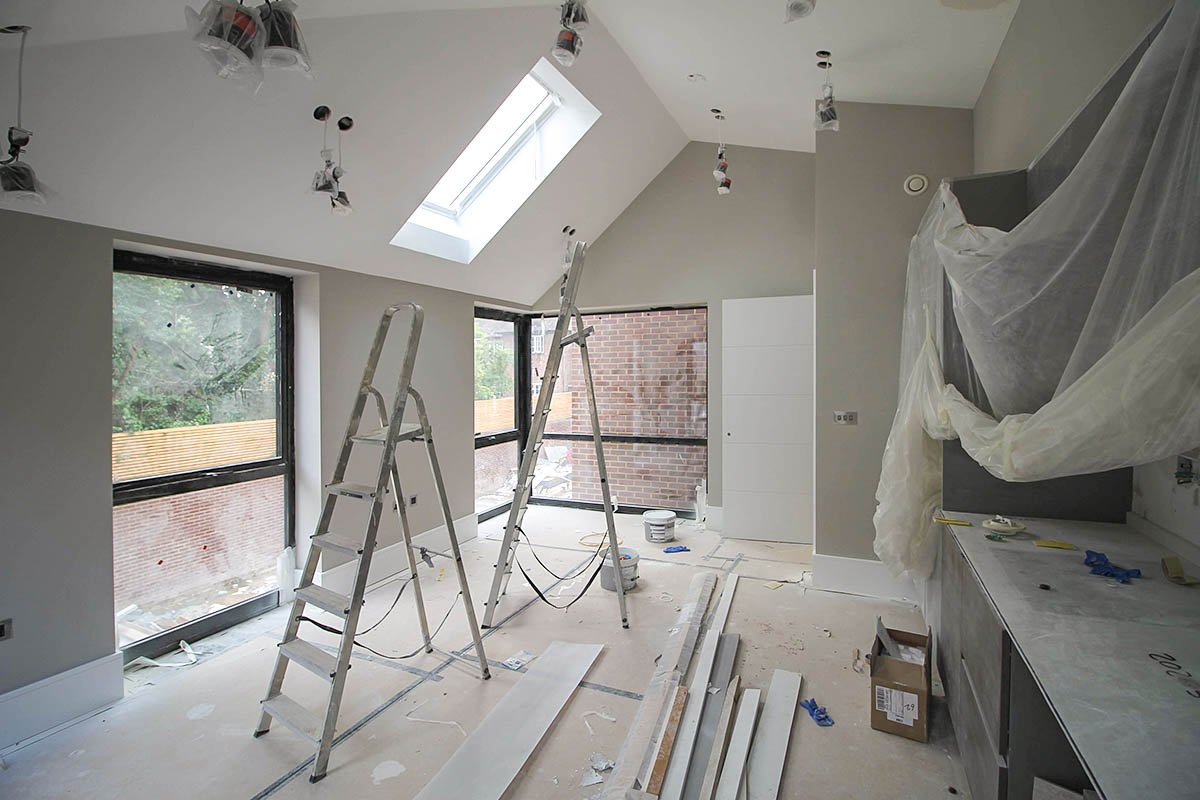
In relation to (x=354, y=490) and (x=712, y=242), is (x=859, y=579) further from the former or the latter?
(x=354, y=490)

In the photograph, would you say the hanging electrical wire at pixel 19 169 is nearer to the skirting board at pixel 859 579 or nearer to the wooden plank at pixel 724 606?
the wooden plank at pixel 724 606

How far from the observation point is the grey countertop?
2.95 ft

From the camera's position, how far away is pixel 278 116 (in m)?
2.32

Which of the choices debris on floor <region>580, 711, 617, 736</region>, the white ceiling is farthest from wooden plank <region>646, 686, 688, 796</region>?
the white ceiling

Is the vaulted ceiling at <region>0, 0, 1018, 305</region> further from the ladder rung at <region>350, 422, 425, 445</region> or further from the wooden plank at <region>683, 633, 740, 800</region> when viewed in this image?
the wooden plank at <region>683, 633, 740, 800</region>

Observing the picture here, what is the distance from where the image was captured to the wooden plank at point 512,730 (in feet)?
6.14

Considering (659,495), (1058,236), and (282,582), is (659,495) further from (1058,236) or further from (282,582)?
(1058,236)

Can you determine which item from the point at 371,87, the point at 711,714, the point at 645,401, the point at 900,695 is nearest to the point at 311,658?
the point at 711,714

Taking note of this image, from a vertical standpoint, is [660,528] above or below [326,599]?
below

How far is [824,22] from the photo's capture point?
2463mm

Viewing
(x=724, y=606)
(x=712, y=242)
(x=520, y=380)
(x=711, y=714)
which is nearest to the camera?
(x=711, y=714)

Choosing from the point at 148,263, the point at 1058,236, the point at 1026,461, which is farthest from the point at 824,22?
the point at 148,263

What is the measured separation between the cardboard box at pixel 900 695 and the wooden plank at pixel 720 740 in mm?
541

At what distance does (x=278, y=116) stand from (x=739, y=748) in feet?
10.2
